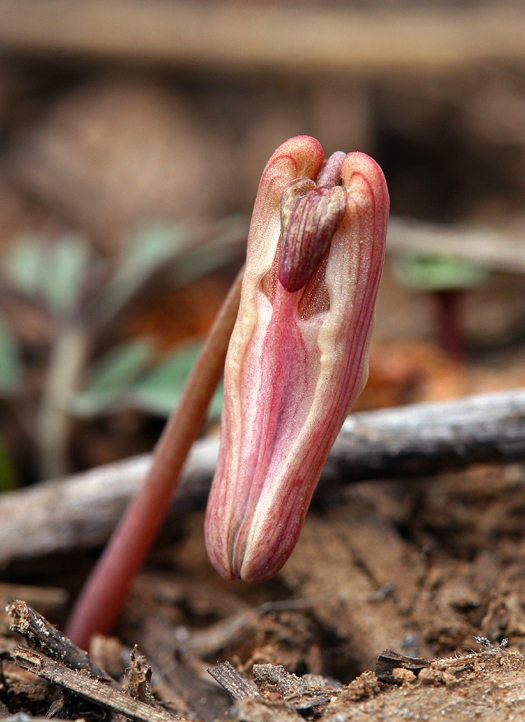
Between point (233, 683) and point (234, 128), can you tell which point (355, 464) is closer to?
point (233, 683)

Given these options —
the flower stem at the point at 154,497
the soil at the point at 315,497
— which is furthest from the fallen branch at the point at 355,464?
the flower stem at the point at 154,497

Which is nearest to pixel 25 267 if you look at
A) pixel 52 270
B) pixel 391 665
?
pixel 52 270

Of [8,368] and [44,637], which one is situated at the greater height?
[8,368]

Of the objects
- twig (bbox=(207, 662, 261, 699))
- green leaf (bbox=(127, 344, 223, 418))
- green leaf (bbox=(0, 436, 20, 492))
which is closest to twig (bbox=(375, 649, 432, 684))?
twig (bbox=(207, 662, 261, 699))

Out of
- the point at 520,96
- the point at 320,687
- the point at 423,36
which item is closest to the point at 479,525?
the point at 320,687

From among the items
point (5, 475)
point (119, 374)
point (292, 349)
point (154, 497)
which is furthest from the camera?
point (119, 374)

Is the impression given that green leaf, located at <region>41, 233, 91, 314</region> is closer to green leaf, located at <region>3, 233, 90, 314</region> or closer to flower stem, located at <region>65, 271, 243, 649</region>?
green leaf, located at <region>3, 233, 90, 314</region>
